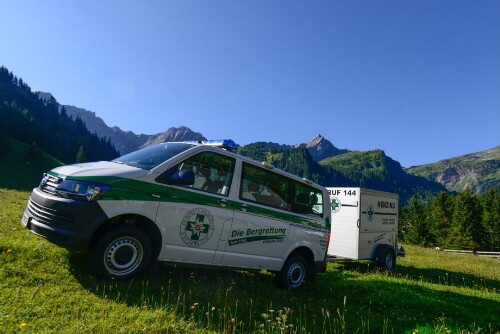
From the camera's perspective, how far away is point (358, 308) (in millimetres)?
7199

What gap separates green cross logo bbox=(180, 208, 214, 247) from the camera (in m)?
5.64

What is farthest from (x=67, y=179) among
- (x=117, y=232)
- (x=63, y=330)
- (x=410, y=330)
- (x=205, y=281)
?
(x=410, y=330)

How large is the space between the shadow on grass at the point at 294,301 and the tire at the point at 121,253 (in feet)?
0.61

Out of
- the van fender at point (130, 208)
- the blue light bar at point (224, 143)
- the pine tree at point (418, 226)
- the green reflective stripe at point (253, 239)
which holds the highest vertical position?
the pine tree at point (418, 226)

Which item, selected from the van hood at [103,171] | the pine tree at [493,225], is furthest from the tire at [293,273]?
the pine tree at [493,225]

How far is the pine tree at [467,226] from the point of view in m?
56.7

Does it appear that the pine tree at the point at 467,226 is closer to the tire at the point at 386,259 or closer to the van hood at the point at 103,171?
the tire at the point at 386,259

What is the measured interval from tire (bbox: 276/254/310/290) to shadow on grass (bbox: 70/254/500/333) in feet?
0.80

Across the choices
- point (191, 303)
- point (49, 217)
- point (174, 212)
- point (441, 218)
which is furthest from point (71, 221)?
point (441, 218)

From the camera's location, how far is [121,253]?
5.16 m

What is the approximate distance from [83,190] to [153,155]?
155cm

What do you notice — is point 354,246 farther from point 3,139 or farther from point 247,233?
point 3,139

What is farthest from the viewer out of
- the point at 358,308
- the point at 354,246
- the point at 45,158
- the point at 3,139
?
the point at 45,158

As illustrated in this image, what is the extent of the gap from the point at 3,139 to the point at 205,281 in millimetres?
111988
